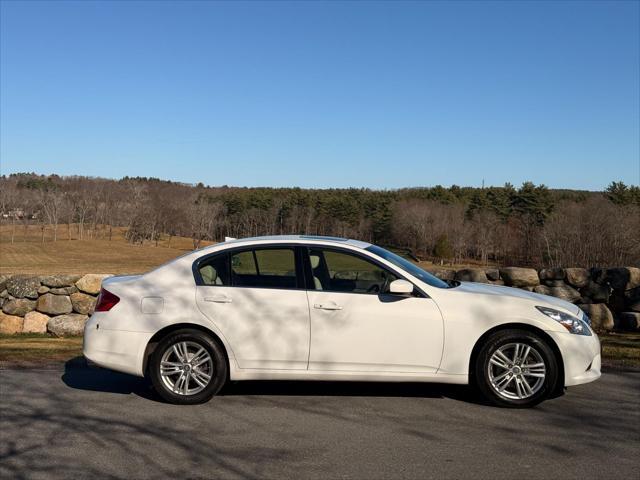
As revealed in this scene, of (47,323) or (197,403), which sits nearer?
(197,403)

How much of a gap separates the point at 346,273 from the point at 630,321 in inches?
249

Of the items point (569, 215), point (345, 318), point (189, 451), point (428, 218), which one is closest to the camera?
point (189, 451)

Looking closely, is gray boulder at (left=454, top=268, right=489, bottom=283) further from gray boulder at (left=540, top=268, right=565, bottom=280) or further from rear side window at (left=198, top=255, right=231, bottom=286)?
rear side window at (left=198, top=255, right=231, bottom=286)

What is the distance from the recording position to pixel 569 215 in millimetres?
67000

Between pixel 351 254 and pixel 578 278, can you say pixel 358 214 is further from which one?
pixel 351 254

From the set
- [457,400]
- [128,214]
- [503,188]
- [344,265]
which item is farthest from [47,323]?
[128,214]

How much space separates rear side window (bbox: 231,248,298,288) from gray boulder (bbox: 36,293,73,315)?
5.59m

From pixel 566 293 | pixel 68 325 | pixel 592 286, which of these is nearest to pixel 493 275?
pixel 566 293

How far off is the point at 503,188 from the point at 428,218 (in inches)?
594

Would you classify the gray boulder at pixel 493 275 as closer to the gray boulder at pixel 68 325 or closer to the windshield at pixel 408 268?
the windshield at pixel 408 268

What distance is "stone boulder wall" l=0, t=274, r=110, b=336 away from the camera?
1030 cm

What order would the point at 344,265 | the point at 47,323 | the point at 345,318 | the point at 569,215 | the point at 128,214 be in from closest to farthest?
1. the point at 345,318
2. the point at 344,265
3. the point at 47,323
4. the point at 569,215
5. the point at 128,214

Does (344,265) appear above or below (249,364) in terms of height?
above

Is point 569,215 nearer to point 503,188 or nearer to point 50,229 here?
point 503,188
